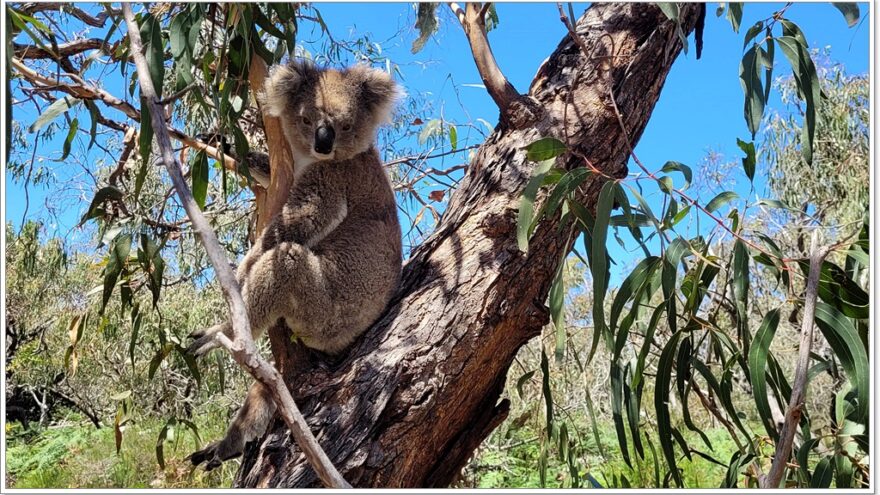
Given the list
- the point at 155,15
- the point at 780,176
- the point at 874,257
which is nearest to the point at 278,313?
the point at 155,15

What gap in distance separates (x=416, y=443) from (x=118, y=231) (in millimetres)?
1071

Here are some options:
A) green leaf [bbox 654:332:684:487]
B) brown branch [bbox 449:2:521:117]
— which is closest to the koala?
brown branch [bbox 449:2:521:117]

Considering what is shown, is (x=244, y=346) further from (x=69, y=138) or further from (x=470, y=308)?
(x=69, y=138)

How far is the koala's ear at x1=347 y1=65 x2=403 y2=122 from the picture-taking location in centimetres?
263

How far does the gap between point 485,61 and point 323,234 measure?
729mm

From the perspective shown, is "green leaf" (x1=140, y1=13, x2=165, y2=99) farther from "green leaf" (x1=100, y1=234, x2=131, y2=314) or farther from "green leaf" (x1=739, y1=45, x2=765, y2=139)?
"green leaf" (x1=739, y1=45, x2=765, y2=139)

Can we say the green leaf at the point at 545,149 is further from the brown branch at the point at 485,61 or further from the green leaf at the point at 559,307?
the brown branch at the point at 485,61

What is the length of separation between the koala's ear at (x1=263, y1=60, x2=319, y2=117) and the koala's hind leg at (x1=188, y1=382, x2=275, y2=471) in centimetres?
86

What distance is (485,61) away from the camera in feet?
6.97

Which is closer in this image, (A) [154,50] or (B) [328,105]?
(A) [154,50]

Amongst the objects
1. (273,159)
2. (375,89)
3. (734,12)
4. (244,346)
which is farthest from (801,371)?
(375,89)

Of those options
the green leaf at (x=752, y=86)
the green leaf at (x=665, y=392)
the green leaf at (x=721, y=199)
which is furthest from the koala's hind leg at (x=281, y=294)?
the green leaf at (x=752, y=86)

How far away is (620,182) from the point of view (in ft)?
5.23

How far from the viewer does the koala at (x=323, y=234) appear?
2156 mm
